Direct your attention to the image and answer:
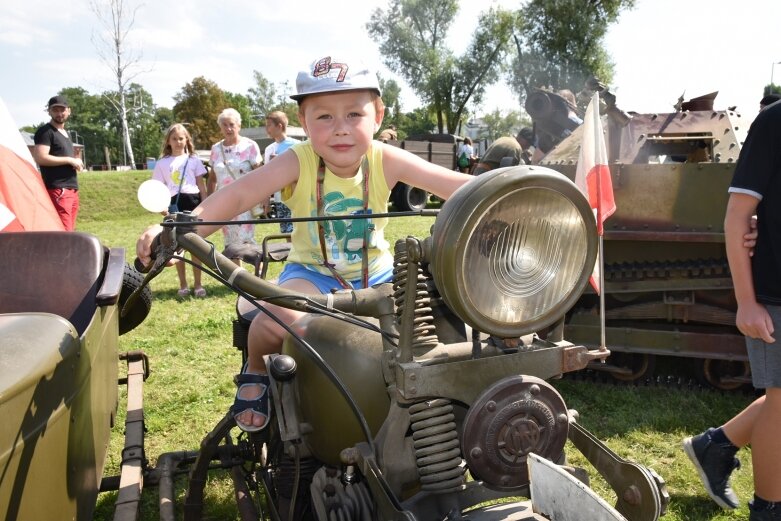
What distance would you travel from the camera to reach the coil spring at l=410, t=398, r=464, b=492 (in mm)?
1508

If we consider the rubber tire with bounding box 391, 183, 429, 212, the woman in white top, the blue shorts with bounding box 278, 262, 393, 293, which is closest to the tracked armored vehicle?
the blue shorts with bounding box 278, 262, 393, 293

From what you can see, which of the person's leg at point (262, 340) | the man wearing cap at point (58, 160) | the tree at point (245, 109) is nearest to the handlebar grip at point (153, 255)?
the person's leg at point (262, 340)

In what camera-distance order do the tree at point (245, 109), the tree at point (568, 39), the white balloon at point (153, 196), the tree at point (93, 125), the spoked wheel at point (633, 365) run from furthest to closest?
the tree at point (93, 125), the tree at point (245, 109), the tree at point (568, 39), the spoked wheel at point (633, 365), the white balloon at point (153, 196)

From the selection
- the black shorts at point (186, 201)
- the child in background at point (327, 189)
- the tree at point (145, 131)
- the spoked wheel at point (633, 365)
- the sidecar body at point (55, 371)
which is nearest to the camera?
Result: the sidecar body at point (55, 371)

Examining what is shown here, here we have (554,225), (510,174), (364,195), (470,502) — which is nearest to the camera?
(510,174)

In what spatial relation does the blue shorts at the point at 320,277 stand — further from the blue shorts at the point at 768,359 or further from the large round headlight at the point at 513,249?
the blue shorts at the point at 768,359

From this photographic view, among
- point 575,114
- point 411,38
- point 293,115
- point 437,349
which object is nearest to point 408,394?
point 437,349

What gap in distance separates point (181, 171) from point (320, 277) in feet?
16.5

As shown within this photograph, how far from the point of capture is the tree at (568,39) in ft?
110

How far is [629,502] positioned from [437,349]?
54 centimetres

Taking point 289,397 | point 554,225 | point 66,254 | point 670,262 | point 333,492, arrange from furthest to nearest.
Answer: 1. point 670,262
2. point 66,254
3. point 289,397
4. point 333,492
5. point 554,225

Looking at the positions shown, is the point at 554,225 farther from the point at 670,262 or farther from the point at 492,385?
the point at 670,262

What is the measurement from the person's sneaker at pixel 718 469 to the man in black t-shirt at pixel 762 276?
1.12 ft

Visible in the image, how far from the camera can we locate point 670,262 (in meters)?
4.64
